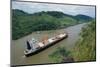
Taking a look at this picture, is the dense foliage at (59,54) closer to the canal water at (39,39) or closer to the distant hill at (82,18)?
the canal water at (39,39)

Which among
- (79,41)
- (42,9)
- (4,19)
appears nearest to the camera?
(4,19)

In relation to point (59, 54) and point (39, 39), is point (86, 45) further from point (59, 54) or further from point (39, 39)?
point (39, 39)

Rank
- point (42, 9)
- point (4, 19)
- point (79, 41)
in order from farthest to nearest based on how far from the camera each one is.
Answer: point (79, 41)
point (42, 9)
point (4, 19)

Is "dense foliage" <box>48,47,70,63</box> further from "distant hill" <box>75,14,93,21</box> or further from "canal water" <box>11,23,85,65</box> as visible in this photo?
"distant hill" <box>75,14,93,21</box>

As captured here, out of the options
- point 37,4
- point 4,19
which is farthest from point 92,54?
point 4,19

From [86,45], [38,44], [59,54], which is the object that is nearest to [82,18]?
[86,45]

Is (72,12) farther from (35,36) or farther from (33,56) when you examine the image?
(33,56)

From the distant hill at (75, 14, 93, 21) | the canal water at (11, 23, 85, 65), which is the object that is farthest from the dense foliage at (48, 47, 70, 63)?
the distant hill at (75, 14, 93, 21)
